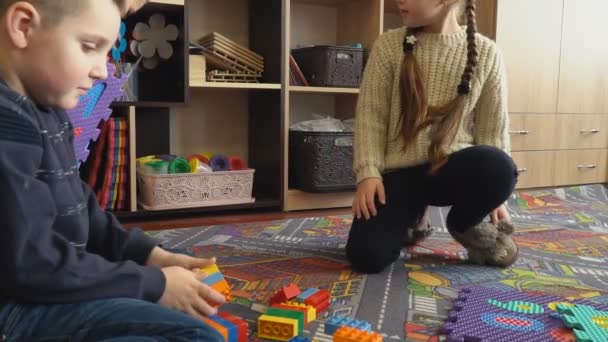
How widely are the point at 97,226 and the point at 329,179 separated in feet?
3.85

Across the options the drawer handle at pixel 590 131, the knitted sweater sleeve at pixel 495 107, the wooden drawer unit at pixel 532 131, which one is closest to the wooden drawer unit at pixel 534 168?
the wooden drawer unit at pixel 532 131

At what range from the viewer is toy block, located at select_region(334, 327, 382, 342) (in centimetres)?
75

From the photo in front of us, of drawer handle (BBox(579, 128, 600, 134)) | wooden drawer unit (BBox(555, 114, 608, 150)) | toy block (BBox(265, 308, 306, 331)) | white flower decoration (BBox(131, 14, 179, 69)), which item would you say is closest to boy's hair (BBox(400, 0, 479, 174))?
toy block (BBox(265, 308, 306, 331))

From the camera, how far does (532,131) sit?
2.36m

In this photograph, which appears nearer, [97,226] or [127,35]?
[97,226]

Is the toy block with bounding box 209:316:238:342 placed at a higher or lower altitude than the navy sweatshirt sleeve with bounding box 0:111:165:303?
lower

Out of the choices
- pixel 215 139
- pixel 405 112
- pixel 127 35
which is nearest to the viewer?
pixel 405 112

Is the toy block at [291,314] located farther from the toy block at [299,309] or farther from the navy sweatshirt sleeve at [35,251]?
the navy sweatshirt sleeve at [35,251]

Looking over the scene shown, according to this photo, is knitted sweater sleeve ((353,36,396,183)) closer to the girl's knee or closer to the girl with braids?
the girl with braids

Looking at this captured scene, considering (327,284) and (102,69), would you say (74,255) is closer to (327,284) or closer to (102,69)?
(102,69)

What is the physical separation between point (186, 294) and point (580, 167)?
2310 millimetres

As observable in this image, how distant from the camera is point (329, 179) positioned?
188 cm

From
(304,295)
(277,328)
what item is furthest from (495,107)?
(277,328)

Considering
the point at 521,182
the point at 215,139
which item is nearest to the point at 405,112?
the point at 215,139
